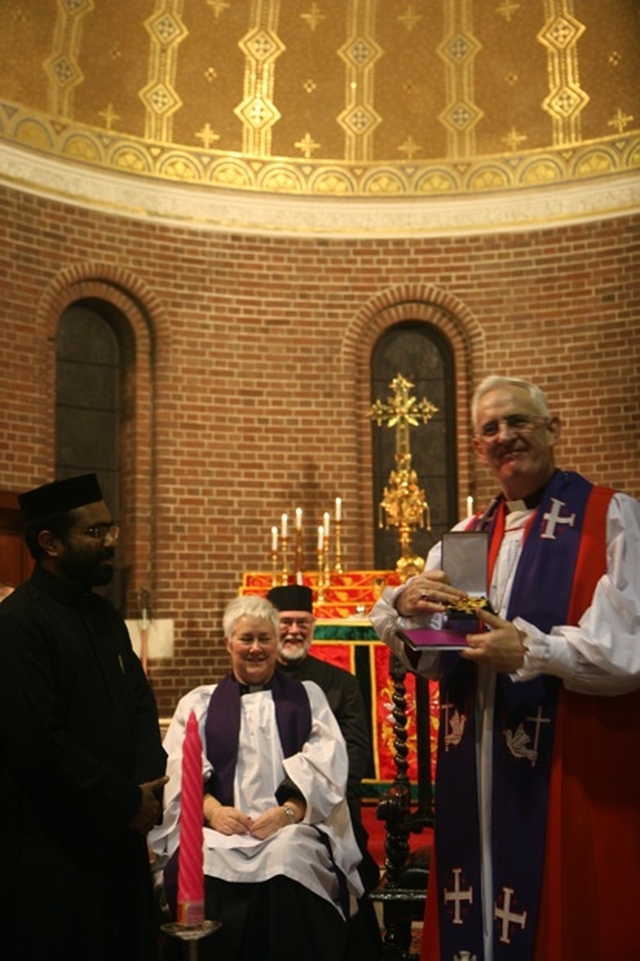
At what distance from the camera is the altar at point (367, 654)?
868 cm

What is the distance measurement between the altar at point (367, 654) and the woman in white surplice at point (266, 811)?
127 inches

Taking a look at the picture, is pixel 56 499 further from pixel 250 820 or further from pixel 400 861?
pixel 400 861

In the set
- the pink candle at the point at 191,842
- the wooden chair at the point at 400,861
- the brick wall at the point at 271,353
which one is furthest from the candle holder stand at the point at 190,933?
the brick wall at the point at 271,353

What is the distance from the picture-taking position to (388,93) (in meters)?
12.0

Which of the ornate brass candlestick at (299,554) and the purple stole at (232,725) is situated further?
the ornate brass candlestick at (299,554)

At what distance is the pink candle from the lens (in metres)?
2.65

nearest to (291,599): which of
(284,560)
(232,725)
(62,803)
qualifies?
(232,725)

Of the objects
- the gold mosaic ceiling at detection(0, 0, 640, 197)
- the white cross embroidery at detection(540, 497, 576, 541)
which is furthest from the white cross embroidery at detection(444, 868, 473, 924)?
the gold mosaic ceiling at detection(0, 0, 640, 197)

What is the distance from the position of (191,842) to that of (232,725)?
86.6 inches

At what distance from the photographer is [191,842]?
2777mm

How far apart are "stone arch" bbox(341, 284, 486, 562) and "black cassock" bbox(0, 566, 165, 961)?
812 cm

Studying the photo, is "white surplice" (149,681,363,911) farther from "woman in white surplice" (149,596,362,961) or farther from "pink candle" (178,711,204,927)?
"pink candle" (178,711,204,927)

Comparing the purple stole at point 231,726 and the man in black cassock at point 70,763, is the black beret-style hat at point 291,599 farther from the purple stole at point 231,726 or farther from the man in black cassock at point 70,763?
the man in black cassock at point 70,763

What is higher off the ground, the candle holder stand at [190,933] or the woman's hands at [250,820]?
the candle holder stand at [190,933]
